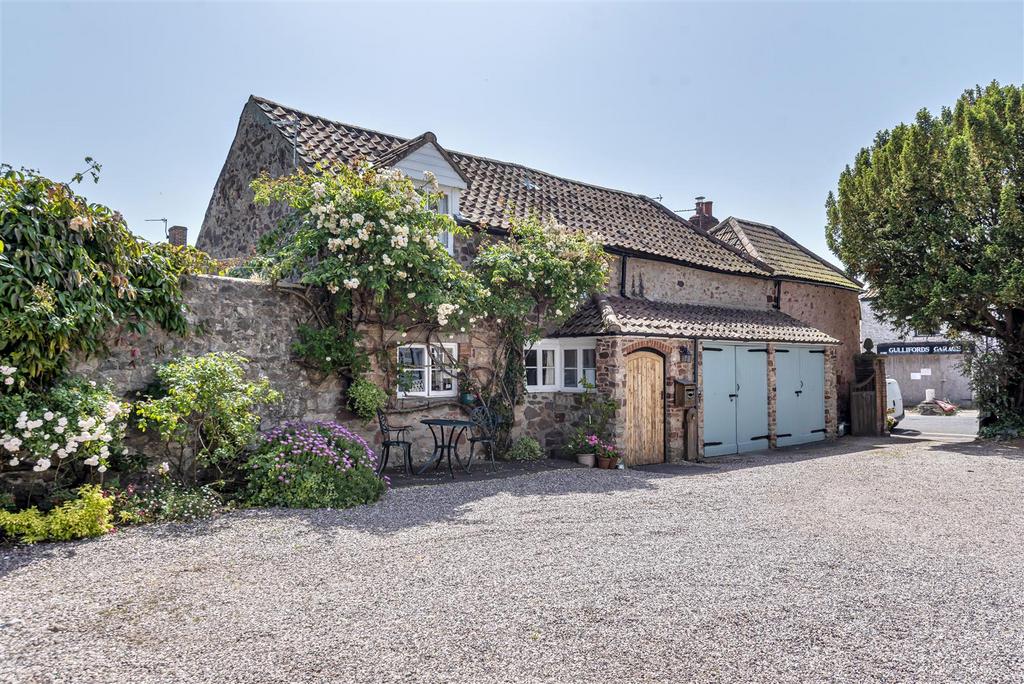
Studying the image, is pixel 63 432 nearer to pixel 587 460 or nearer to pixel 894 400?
pixel 587 460

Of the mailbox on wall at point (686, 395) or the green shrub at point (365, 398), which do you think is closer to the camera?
the green shrub at point (365, 398)

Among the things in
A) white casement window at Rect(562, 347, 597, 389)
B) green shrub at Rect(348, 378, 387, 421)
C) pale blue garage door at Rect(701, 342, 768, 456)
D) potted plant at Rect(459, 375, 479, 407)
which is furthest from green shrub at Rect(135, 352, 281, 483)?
pale blue garage door at Rect(701, 342, 768, 456)

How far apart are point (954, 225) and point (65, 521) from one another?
18.3 metres

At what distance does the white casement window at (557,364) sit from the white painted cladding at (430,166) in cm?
352

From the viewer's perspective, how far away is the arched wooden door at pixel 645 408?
12.4m

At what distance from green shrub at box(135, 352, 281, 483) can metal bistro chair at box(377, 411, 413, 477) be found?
2.25m

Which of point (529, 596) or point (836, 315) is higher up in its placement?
point (836, 315)

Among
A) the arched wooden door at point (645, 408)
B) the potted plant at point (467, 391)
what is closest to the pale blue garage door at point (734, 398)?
the arched wooden door at point (645, 408)

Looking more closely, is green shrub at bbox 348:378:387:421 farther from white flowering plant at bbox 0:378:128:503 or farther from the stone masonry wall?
the stone masonry wall

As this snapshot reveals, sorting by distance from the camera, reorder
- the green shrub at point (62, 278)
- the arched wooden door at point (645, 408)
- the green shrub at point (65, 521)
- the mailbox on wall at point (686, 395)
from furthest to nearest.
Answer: the mailbox on wall at point (686, 395), the arched wooden door at point (645, 408), the green shrub at point (62, 278), the green shrub at point (65, 521)

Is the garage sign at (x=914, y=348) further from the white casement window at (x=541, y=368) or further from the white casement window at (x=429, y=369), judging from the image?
the white casement window at (x=429, y=369)

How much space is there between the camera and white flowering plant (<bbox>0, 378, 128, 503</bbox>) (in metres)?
6.48

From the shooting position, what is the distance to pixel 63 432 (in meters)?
6.65

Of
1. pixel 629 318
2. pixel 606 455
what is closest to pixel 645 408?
pixel 606 455
